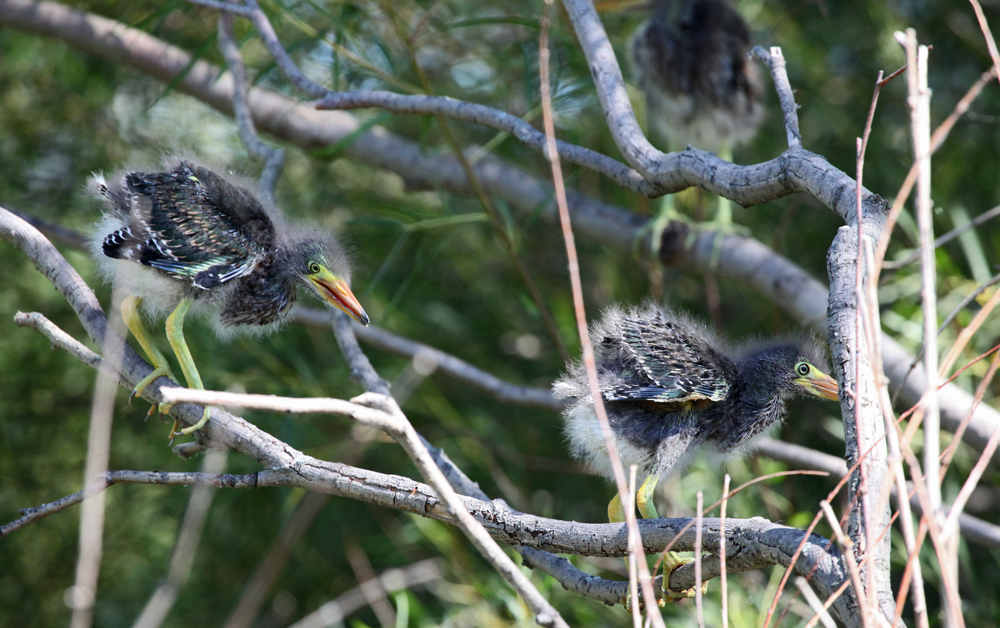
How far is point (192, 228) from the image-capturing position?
1.64 metres

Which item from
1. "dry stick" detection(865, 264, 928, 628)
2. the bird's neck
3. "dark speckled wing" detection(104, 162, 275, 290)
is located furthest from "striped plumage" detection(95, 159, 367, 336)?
"dry stick" detection(865, 264, 928, 628)

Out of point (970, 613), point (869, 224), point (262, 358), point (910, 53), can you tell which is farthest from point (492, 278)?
point (910, 53)

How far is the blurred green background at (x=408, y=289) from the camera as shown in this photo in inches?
114

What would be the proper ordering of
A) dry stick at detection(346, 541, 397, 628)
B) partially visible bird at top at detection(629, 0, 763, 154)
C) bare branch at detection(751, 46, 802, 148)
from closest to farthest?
bare branch at detection(751, 46, 802, 148)
dry stick at detection(346, 541, 397, 628)
partially visible bird at top at detection(629, 0, 763, 154)

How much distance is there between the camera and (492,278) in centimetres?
369

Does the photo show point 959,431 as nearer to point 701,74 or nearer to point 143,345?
point 143,345

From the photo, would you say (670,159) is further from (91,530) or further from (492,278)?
(492,278)

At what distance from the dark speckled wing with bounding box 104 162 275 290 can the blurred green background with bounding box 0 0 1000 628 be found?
1.06 m

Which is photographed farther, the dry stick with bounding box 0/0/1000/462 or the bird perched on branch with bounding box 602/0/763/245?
the bird perched on branch with bounding box 602/0/763/245

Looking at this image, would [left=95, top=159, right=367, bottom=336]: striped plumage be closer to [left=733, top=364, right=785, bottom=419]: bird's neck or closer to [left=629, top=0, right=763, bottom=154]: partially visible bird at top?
[left=733, top=364, right=785, bottom=419]: bird's neck

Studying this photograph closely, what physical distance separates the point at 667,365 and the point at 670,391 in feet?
0.20

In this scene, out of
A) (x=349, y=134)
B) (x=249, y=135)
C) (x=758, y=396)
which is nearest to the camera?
(x=758, y=396)

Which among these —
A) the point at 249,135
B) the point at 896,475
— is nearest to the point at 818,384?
the point at 896,475

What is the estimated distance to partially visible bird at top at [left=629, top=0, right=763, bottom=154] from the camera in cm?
307
